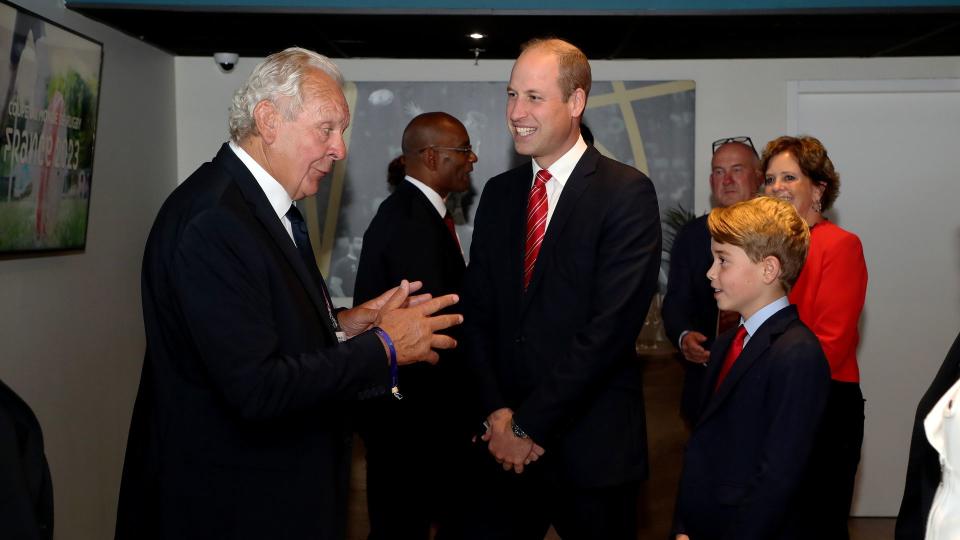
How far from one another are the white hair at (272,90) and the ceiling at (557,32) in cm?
194

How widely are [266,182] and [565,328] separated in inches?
36.7

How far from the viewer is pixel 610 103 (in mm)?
5121

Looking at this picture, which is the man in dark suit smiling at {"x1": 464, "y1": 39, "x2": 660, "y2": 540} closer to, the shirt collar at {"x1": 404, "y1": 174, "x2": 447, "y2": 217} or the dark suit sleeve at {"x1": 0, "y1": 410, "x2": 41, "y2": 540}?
the shirt collar at {"x1": 404, "y1": 174, "x2": 447, "y2": 217}

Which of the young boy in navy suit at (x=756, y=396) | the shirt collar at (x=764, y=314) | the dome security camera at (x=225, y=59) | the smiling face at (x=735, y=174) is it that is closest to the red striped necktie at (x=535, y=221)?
the young boy in navy suit at (x=756, y=396)

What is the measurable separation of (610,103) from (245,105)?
334cm

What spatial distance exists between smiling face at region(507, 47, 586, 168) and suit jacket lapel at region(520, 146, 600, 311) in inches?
4.2

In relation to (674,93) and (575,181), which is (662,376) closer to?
(674,93)

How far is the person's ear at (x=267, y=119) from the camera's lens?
205 cm

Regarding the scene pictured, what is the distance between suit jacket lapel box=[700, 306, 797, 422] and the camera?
2.23 m

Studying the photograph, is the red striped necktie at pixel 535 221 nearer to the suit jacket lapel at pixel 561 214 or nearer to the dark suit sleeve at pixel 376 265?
the suit jacket lapel at pixel 561 214

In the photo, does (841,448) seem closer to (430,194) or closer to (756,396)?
(756,396)

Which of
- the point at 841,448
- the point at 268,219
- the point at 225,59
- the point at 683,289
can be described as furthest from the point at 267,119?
the point at 225,59

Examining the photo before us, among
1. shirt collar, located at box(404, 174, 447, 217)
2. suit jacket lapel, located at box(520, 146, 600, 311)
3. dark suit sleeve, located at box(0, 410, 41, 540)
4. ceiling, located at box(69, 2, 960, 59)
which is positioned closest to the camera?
dark suit sleeve, located at box(0, 410, 41, 540)

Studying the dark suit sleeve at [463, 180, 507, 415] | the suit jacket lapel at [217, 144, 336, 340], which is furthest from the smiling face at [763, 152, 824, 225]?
the suit jacket lapel at [217, 144, 336, 340]
